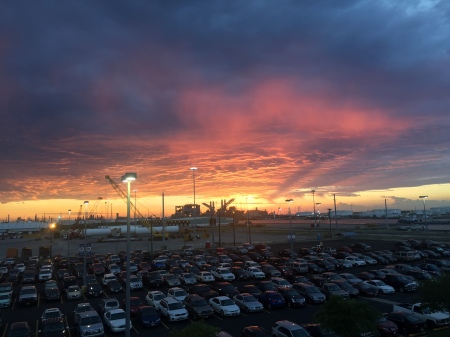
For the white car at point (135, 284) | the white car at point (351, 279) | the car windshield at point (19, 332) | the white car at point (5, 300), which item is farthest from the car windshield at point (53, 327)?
the white car at point (351, 279)

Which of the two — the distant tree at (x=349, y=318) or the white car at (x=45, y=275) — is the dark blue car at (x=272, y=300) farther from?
the white car at (x=45, y=275)

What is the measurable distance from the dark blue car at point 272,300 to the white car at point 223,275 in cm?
1204

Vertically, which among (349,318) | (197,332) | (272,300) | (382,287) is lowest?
(382,287)

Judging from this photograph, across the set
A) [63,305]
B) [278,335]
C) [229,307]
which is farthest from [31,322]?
[278,335]

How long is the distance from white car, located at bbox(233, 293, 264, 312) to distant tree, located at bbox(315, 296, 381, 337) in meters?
10.9

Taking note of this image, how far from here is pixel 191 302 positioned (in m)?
27.0

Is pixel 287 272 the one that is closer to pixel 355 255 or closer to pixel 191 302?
pixel 355 255

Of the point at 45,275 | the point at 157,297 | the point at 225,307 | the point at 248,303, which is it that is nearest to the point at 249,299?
the point at 248,303

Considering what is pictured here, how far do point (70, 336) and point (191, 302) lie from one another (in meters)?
8.46

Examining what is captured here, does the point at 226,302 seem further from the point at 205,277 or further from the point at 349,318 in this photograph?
the point at 205,277

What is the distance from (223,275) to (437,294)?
25.6m

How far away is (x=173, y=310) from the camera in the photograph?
25.7m

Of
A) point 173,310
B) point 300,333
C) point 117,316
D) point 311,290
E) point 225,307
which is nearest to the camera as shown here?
point 300,333

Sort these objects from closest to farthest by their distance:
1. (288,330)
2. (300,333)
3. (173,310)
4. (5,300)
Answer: (300,333) < (288,330) < (173,310) < (5,300)
